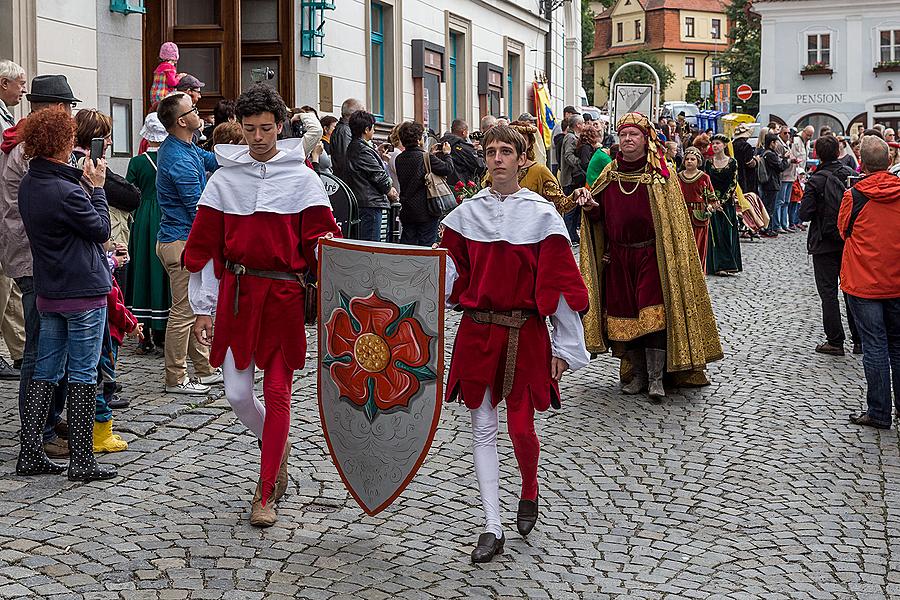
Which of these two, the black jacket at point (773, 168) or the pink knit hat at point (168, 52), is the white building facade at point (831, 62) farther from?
the pink knit hat at point (168, 52)

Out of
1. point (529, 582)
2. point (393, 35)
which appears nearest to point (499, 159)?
point (529, 582)

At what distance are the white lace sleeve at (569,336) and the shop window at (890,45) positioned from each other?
55.8m

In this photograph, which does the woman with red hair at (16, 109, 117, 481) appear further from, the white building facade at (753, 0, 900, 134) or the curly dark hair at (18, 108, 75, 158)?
the white building facade at (753, 0, 900, 134)

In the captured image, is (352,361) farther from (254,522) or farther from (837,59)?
(837,59)

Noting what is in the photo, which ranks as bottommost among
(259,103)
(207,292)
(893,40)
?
(207,292)

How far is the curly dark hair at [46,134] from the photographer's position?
634 centimetres

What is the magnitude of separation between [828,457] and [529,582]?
9.87ft

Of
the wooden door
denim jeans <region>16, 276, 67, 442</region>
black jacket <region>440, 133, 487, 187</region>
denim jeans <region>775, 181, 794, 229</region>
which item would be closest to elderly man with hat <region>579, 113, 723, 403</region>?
denim jeans <region>16, 276, 67, 442</region>

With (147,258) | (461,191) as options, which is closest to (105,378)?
(147,258)

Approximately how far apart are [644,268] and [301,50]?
994 cm

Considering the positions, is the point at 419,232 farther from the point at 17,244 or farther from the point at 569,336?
the point at 569,336

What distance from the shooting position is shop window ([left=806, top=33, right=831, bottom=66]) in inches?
2276

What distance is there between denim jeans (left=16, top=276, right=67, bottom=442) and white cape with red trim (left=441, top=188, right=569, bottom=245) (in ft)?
8.25

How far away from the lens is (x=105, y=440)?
7109mm
